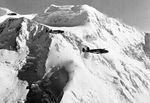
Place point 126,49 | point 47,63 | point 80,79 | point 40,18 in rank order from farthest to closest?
point 40,18 → point 126,49 → point 47,63 → point 80,79

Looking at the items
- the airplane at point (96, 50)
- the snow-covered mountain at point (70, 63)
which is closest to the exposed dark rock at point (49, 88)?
the snow-covered mountain at point (70, 63)

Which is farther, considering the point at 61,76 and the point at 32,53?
the point at 32,53

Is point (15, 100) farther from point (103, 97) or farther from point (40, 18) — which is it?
point (40, 18)

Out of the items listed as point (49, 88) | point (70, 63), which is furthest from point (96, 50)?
point (49, 88)

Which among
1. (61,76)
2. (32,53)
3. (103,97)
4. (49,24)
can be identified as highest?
(49,24)

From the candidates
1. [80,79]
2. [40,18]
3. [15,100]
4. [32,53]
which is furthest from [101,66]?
[40,18]

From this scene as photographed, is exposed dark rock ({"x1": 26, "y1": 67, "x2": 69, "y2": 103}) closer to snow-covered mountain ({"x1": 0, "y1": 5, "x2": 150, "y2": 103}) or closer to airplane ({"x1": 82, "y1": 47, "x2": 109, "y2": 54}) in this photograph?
snow-covered mountain ({"x1": 0, "y1": 5, "x2": 150, "y2": 103})

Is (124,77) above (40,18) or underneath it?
underneath

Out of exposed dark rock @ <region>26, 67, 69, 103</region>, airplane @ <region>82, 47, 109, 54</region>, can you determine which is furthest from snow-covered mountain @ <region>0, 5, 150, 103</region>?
airplane @ <region>82, 47, 109, 54</region>
